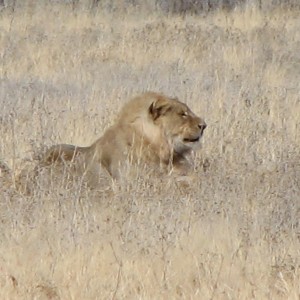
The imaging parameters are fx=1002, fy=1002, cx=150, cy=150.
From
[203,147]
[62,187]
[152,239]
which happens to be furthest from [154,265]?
[203,147]

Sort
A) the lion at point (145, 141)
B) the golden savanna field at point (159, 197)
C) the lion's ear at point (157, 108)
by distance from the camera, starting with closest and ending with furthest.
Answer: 1. the golden savanna field at point (159, 197)
2. the lion at point (145, 141)
3. the lion's ear at point (157, 108)

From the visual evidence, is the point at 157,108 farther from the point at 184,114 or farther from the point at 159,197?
the point at 159,197

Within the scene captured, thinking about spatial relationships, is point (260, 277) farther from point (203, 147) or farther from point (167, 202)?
point (203, 147)

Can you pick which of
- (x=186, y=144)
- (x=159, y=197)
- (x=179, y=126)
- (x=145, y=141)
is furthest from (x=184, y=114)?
(x=159, y=197)

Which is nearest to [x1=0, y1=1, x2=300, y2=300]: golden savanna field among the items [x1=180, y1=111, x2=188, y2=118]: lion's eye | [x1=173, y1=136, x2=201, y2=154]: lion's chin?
[x1=173, y1=136, x2=201, y2=154]: lion's chin

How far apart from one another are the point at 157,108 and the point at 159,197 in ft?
3.98

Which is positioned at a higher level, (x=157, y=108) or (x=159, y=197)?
(x=157, y=108)

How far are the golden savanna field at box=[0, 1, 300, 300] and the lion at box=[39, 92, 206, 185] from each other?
196 millimetres

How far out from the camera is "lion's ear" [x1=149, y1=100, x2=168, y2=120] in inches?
263

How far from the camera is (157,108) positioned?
22.0 feet

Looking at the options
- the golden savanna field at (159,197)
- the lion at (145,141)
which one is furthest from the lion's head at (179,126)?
the golden savanna field at (159,197)

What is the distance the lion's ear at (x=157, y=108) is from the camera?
6.69 meters

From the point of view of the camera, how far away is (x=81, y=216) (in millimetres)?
5164

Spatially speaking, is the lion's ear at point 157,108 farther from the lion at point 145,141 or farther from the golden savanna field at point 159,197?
the golden savanna field at point 159,197
